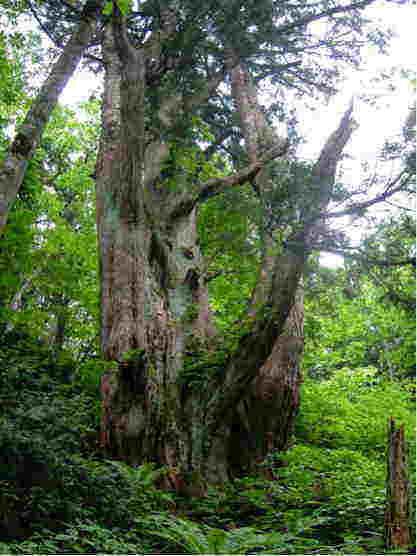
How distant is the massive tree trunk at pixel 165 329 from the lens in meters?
5.27

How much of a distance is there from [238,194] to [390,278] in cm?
340

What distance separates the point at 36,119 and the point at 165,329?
10.6ft

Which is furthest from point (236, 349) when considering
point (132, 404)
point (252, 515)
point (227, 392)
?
point (252, 515)

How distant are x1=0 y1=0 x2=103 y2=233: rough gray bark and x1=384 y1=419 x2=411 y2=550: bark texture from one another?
3156 millimetres

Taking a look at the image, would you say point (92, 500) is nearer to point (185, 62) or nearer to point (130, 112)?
point (130, 112)

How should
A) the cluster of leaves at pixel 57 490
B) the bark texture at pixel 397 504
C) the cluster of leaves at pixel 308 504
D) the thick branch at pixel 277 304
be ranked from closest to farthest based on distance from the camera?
the cluster of leaves at pixel 57 490 < the cluster of leaves at pixel 308 504 < the bark texture at pixel 397 504 < the thick branch at pixel 277 304

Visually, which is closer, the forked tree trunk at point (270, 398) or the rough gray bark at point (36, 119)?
the rough gray bark at point (36, 119)

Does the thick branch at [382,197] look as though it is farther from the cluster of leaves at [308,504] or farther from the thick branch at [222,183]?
the cluster of leaves at [308,504]

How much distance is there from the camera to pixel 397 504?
3.62 meters

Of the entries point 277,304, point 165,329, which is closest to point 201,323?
point 165,329

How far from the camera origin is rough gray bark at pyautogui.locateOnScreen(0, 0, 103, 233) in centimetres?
300

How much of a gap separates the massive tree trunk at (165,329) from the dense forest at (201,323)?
23 millimetres

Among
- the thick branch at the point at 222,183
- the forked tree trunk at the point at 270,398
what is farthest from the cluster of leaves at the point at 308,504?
the thick branch at the point at 222,183

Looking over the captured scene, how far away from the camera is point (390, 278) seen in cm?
654
